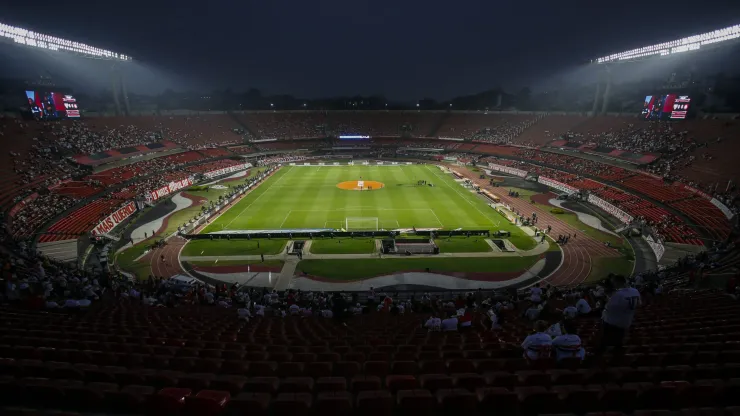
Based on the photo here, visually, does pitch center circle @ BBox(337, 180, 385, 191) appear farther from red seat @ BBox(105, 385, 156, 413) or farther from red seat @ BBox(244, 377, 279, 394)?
red seat @ BBox(105, 385, 156, 413)

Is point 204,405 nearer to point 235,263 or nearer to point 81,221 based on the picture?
point 235,263

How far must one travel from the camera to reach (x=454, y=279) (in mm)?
27547

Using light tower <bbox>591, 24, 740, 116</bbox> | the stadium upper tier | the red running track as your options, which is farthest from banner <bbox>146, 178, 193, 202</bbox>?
light tower <bbox>591, 24, 740, 116</bbox>

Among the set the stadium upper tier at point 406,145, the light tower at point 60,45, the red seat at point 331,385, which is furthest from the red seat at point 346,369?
the light tower at point 60,45

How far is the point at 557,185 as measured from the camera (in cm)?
5609

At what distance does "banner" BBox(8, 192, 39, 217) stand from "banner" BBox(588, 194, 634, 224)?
58908 mm

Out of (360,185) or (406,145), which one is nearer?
(360,185)

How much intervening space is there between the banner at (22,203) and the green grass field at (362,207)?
16.2 meters

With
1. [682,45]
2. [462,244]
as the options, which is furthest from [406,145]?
[462,244]

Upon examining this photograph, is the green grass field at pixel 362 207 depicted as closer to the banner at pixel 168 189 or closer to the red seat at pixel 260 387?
the banner at pixel 168 189

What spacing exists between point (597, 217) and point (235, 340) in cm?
4349

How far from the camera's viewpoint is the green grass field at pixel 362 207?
39.6 meters

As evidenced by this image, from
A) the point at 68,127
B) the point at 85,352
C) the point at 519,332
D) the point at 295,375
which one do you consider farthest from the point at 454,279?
the point at 68,127

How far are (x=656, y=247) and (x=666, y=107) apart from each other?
38928mm
